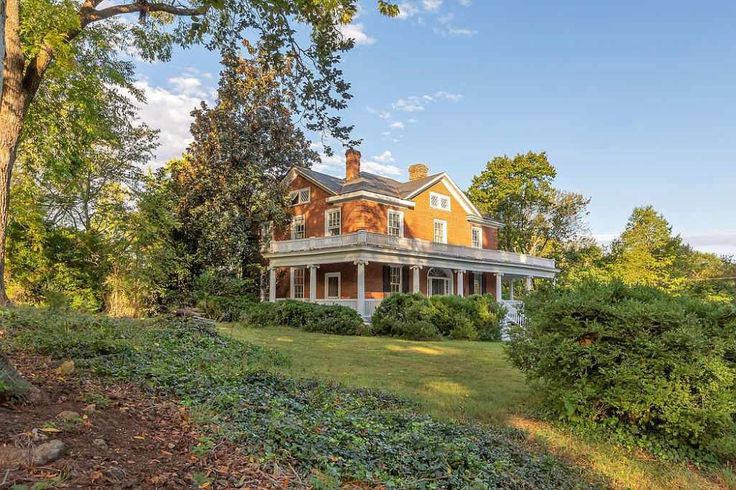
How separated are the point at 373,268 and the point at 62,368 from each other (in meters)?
19.5

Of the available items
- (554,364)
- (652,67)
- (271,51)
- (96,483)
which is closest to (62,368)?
(96,483)

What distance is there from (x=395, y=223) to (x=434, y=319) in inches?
393

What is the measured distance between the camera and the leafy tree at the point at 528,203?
41.2 metres

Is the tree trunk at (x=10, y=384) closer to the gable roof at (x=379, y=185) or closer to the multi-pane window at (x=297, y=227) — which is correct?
the gable roof at (x=379, y=185)

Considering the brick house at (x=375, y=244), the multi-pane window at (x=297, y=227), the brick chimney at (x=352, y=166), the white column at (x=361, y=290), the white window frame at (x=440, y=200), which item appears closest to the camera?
the white column at (x=361, y=290)

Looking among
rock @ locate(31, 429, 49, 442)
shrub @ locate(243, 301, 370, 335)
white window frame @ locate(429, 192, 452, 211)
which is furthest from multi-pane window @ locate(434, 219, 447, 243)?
rock @ locate(31, 429, 49, 442)

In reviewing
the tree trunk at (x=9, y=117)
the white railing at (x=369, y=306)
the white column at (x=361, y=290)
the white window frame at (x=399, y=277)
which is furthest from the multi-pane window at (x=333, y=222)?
the tree trunk at (x=9, y=117)

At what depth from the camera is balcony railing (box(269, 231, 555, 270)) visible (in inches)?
821

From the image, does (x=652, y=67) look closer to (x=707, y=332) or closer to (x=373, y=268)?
(x=707, y=332)

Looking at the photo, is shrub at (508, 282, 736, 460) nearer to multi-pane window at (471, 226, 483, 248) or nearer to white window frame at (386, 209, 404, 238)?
white window frame at (386, 209, 404, 238)

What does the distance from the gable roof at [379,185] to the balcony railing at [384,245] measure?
3508mm

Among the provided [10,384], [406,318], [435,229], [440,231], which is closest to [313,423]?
[10,384]

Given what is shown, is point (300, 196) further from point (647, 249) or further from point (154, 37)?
point (647, 249)

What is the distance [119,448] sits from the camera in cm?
282
